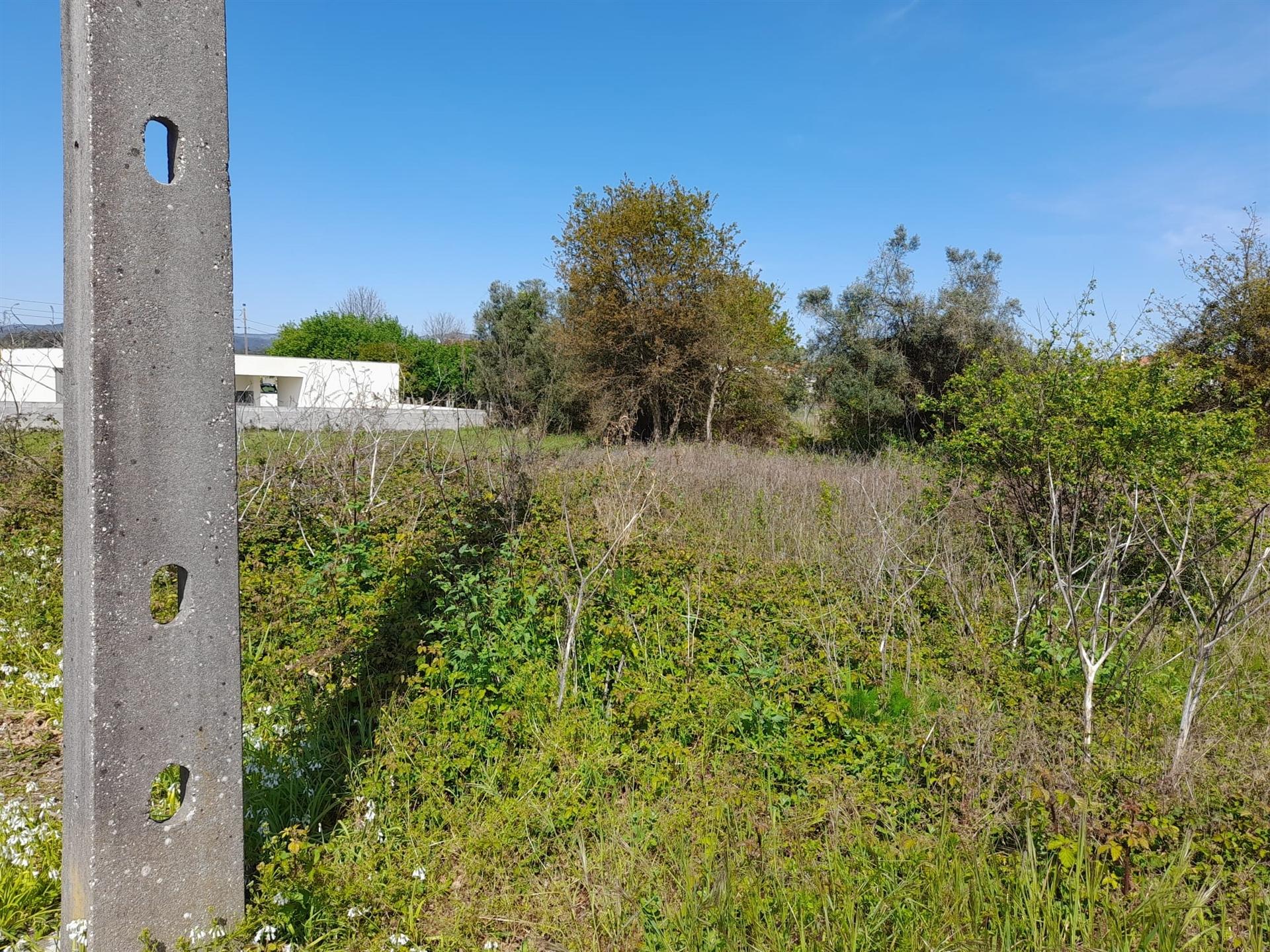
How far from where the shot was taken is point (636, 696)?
3.65 meters

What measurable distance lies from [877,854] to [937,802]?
1.26 ft

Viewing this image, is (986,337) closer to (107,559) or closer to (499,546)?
(499,546)

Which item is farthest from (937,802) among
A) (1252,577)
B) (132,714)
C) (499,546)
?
(499,546)

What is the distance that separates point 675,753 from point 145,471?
2.30 metres

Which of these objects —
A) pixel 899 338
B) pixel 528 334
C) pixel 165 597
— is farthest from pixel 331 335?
pixel 165 597

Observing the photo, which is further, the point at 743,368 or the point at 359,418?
the point at 743,368

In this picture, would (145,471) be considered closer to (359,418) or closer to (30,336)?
(359,418)

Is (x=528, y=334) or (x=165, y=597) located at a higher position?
(x=528, y=334)

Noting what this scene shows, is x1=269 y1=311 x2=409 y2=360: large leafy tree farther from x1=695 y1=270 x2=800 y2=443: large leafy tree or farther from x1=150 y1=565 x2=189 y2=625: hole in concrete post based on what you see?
x1=150 y1=565 x2=189 y2=625: hole in concrete post

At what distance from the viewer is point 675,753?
10.3ft

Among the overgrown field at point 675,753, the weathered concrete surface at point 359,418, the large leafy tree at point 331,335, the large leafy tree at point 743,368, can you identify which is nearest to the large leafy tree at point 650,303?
the large leafy tree at point 743,368

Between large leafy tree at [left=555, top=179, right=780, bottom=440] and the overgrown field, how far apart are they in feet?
44.5

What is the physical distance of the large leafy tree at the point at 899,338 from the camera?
16.8m

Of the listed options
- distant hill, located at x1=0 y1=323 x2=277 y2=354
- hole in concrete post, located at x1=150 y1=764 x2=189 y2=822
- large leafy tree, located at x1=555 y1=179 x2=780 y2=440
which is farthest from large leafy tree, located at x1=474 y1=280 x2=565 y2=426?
hole in concrete post, located at x1=150 y1=764 x2=189 y2=822
